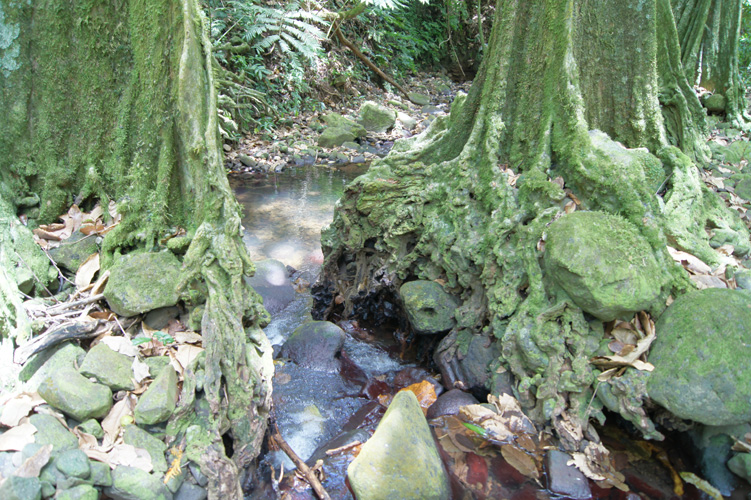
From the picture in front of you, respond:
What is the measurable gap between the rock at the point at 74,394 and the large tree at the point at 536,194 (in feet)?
9.71

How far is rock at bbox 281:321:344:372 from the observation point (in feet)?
15.8

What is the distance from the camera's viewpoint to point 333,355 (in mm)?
4902

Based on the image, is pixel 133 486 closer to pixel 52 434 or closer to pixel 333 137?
pixel 52 434

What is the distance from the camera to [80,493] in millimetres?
2291

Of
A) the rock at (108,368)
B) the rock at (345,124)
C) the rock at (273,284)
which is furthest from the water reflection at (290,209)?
the rock at (108,368)

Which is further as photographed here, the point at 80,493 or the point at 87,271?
the point at 87,271

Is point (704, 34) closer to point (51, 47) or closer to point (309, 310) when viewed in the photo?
point (309, 310)

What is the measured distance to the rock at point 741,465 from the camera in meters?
2.95

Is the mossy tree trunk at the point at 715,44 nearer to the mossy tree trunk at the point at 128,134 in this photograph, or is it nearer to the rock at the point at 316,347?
the rock at the point at 316,347

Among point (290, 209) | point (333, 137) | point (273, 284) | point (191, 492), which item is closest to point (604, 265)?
point (191, 492)

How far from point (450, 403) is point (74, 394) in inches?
111

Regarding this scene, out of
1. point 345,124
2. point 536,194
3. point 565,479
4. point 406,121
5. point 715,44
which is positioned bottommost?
point 565,479

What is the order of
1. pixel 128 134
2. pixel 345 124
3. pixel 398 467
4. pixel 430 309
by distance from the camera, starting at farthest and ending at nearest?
pixel 345 124
pixel 430 309
pixel 128 134
pixel 398 467

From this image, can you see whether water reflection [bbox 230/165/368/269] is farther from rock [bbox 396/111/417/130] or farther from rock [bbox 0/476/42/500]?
rock [bbox 0/476/42/500]
